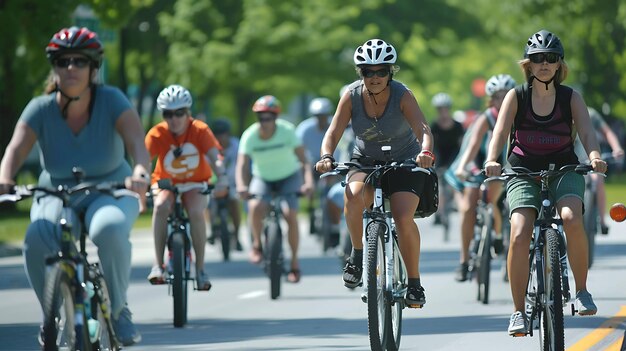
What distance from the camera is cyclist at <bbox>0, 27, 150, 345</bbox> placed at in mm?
9023

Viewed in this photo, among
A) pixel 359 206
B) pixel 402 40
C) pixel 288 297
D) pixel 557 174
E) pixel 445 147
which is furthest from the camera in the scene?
pixel 402 40

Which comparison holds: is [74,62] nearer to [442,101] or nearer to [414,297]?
[414,297]

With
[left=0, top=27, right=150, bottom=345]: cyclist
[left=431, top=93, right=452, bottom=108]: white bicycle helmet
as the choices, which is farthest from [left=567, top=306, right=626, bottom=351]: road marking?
[left=431, top=93, right=452, bottom=108]: white bicycle helmet

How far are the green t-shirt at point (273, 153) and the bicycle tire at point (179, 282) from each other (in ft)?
12.0

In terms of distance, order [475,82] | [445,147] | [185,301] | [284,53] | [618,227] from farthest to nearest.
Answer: [475,82]
[284,53]
[618,227]
[445,147]
[185,301]

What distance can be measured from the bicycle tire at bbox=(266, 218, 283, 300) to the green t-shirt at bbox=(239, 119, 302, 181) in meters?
1.06

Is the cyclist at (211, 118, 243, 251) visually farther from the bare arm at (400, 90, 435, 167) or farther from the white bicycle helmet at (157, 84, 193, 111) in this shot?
the bare arm at (400, 90, 435, 167)

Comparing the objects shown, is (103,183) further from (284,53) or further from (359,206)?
(284,53)

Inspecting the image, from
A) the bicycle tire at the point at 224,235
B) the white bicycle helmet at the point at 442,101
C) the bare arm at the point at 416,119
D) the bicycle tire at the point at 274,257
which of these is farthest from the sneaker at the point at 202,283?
the white bicycle helmet at the point at 442,101

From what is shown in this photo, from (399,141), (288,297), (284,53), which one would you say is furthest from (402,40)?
(399,141)

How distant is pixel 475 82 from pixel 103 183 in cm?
7807

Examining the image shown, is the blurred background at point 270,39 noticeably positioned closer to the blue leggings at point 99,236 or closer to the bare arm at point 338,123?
the bare arm at point 338,123

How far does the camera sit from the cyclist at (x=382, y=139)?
10.9 m

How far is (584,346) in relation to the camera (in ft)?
36.2
